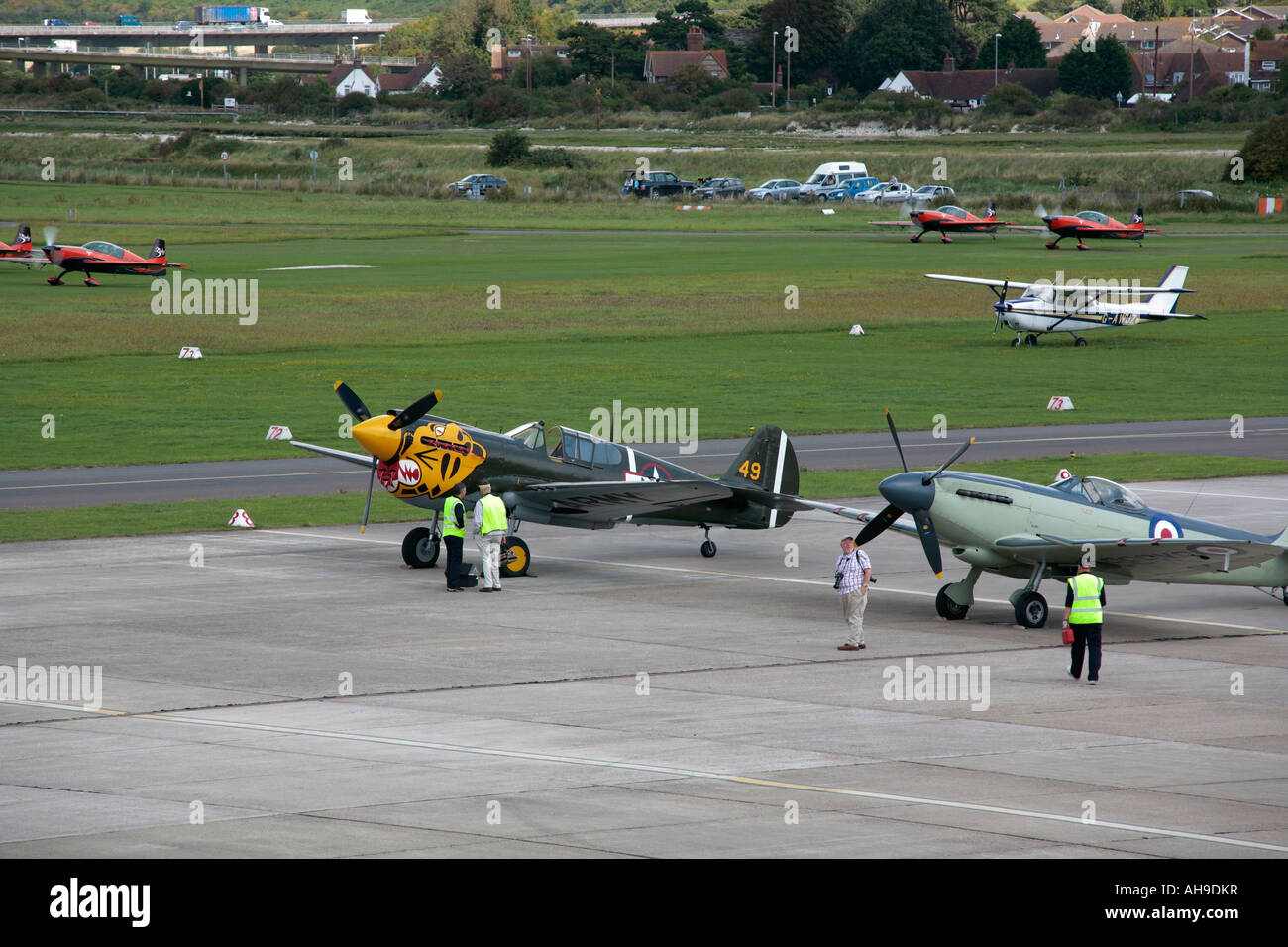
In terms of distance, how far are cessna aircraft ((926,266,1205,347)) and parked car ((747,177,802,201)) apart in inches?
2639

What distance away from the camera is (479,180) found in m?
132

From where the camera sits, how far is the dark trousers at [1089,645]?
1947 cm

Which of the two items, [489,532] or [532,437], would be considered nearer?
[489,532]

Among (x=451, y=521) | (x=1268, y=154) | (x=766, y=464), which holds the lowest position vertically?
(x=451, y=521)

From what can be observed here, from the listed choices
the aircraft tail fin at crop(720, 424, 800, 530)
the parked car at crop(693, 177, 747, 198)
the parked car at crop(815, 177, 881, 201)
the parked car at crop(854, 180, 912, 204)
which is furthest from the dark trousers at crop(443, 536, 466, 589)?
the parked car at crop(693, 177, 747, 198)

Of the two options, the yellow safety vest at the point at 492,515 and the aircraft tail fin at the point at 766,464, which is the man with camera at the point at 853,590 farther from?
the aircraft tail fin at the point at 766,464

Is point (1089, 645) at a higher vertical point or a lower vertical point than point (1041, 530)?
lower

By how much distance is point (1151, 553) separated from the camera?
73.3 ft

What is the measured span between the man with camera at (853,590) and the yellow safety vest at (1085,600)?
3051 millimetres

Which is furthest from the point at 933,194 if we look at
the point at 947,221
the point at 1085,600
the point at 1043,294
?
the point at 1085,600

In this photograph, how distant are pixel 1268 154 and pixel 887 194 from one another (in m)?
29.5

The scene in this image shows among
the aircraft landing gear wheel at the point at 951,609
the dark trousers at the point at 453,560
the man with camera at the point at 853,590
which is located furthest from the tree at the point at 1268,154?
the man with camera at the point at 853,590

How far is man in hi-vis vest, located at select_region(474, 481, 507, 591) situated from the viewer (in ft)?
82.5

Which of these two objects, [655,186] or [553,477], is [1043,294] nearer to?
[553,477]
